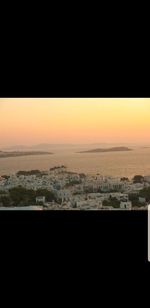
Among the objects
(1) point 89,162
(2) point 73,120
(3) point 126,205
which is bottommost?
(3) point 126,205

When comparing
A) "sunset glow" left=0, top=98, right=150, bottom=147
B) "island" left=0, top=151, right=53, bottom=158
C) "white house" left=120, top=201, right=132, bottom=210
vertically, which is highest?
"sunset glow" left=0, top=98, right=150, bottom=147

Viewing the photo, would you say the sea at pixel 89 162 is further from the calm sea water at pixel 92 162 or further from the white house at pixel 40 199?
the white house at pixel 40 199

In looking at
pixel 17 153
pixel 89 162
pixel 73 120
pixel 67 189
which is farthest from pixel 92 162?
pixel 17 153

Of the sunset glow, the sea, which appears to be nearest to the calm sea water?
the sea

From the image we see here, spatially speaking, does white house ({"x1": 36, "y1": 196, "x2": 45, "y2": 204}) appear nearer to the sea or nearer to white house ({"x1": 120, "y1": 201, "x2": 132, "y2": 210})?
the sea

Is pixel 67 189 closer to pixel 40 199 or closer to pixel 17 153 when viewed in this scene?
pixel 40 199
